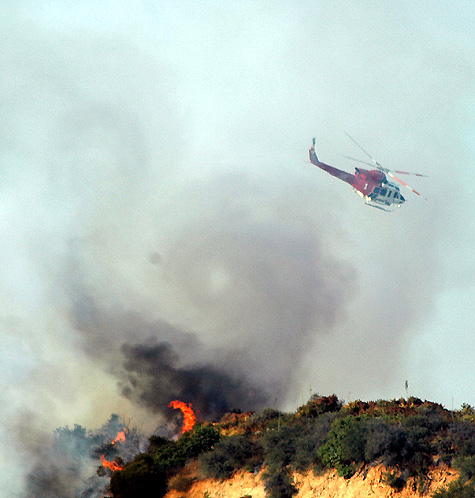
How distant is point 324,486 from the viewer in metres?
40.8

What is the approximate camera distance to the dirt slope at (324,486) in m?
38.0

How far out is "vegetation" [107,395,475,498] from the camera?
39.1 meters

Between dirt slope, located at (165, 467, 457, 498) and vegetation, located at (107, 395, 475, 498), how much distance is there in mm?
420

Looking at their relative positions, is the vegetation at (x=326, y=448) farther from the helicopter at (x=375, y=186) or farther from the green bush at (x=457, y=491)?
the helicopter at (x=375, y=186)

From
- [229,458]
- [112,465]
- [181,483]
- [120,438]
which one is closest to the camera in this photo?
[229,458]

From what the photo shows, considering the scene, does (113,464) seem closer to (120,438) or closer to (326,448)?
(120,438)

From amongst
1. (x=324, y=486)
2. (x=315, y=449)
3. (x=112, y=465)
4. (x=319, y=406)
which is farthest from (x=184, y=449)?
(x=324, y=486)

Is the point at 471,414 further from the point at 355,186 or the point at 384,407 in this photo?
the point at 355,186

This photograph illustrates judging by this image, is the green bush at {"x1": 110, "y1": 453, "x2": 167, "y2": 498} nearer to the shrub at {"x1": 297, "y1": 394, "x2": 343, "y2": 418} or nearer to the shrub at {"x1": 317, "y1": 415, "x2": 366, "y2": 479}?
the shrub at {"x1": 317, "y1": 415, "x2": 366, "y2": 479}

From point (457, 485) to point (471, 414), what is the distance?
15094mm

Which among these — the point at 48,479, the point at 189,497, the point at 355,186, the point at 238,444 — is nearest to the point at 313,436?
the point at 238,444

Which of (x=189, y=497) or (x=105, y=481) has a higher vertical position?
(x=105, y=481)

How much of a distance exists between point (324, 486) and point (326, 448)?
2371 millimetres

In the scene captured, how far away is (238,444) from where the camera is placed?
4709cm
